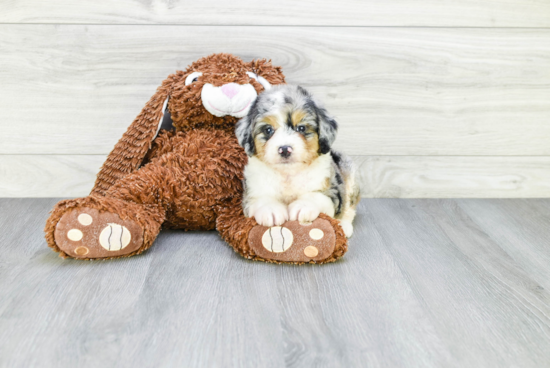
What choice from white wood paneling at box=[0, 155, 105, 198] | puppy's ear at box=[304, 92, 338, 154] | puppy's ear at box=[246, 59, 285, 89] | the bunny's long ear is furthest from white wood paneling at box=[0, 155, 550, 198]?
puppy's ear at box=[304, 92, 338, 154]

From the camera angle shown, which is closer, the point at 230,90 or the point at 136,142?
the point at 230,90

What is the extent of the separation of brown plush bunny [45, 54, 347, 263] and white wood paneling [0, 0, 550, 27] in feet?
0.79

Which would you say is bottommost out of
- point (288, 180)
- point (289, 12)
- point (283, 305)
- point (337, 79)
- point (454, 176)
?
point (454, 176)

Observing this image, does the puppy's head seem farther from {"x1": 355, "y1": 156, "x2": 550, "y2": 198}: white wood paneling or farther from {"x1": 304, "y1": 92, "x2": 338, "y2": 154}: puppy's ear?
{"x1": 355, "y1": 156, "x2": 550, "y2": 198}: white wood paneling

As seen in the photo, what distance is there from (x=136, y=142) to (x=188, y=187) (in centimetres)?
25

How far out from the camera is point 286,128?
1.35m

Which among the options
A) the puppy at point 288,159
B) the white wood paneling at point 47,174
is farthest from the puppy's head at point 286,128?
the white wood paneling at point 47,174

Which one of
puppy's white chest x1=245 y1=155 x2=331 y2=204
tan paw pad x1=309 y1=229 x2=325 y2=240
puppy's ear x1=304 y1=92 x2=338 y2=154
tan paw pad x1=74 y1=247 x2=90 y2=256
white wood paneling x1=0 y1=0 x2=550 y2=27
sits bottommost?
tan paw pad x1=74 y1=247 x2=90 y2=256

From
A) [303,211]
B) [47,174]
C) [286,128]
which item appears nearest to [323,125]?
[286,128]

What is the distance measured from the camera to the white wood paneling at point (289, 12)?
1.79 meters

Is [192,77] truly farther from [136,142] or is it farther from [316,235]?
[316,235]

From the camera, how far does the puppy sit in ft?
4.41

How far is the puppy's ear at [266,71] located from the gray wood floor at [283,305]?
0.52 meters

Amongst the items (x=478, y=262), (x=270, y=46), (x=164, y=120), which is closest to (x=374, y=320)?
(x=478, y=262)
